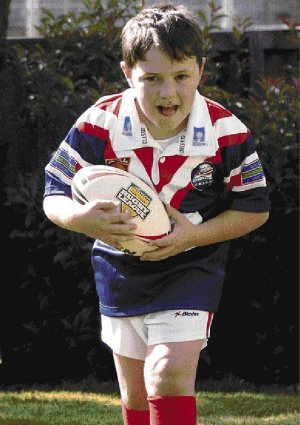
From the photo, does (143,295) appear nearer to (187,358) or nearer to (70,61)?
(187,358)

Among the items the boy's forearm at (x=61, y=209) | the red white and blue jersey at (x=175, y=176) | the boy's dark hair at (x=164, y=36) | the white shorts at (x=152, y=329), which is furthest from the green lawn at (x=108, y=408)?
the boy's dark hair at (x=164, y=36)

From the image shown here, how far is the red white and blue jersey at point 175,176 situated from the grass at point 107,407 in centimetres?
139

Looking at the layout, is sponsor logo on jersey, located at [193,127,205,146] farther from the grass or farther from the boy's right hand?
the grass

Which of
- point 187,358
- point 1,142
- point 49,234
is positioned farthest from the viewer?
point 1,142

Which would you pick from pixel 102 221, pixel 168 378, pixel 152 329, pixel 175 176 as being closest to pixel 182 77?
pixel 175 176

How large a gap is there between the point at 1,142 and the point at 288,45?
178 centimetres

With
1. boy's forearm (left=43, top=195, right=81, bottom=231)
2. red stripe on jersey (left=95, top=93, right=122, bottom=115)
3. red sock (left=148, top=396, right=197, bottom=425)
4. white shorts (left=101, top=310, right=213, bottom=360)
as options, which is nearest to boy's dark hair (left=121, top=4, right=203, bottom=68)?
red stripe on jersey (left=95, top=93, right=122, bottom=115)

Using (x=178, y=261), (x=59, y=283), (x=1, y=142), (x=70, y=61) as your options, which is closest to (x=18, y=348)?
(x=59, y=283)

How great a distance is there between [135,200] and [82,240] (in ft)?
7.83

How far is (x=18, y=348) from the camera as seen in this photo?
6406 mm

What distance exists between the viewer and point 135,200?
366 cm

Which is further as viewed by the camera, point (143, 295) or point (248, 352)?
point (248, 352)

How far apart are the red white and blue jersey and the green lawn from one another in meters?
1.39

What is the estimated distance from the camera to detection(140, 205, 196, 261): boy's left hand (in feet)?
11.9
